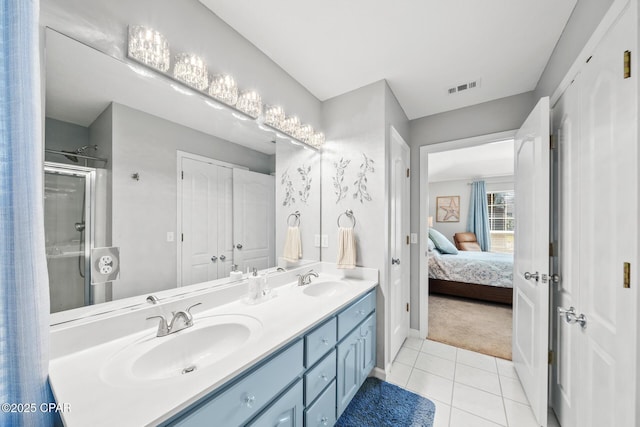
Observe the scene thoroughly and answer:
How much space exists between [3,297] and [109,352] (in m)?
0.45

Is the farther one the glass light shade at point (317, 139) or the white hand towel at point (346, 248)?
the glass light shade at point (317, 139)

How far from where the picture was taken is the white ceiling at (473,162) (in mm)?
4180

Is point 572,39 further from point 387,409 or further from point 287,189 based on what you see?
point 387,409

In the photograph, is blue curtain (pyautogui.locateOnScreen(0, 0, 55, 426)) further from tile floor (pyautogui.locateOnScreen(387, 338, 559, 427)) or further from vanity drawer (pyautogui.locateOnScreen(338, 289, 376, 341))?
tile floor (pyautogui.locateOnScreen(387, 338, 559, 427))

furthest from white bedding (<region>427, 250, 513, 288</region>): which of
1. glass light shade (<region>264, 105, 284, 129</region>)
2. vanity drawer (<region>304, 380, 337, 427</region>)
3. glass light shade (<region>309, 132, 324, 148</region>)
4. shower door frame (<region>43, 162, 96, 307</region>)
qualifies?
shower door frame (<region>43, 162, 96, 307</region>)

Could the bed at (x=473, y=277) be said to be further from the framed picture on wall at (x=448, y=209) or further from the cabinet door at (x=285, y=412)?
the cabinet door at (x=285, y=412)

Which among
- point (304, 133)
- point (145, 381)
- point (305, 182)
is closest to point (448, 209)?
point (305, 182)

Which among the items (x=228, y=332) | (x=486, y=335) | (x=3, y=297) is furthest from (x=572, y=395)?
(x=3, y=297)

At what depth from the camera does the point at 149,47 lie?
3.40 ft

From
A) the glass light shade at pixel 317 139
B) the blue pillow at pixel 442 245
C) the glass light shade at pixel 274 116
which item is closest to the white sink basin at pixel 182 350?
the glass light shade at pixel 274 116

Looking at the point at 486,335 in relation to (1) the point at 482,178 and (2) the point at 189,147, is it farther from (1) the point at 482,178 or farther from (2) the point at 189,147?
(1) the point at 482,178

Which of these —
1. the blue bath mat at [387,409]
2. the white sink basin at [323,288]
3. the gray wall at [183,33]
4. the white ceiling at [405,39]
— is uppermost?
the white ceiling at [405,39]

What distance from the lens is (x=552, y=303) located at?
1.64 m

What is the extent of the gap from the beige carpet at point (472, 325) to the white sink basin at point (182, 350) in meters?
2.34
